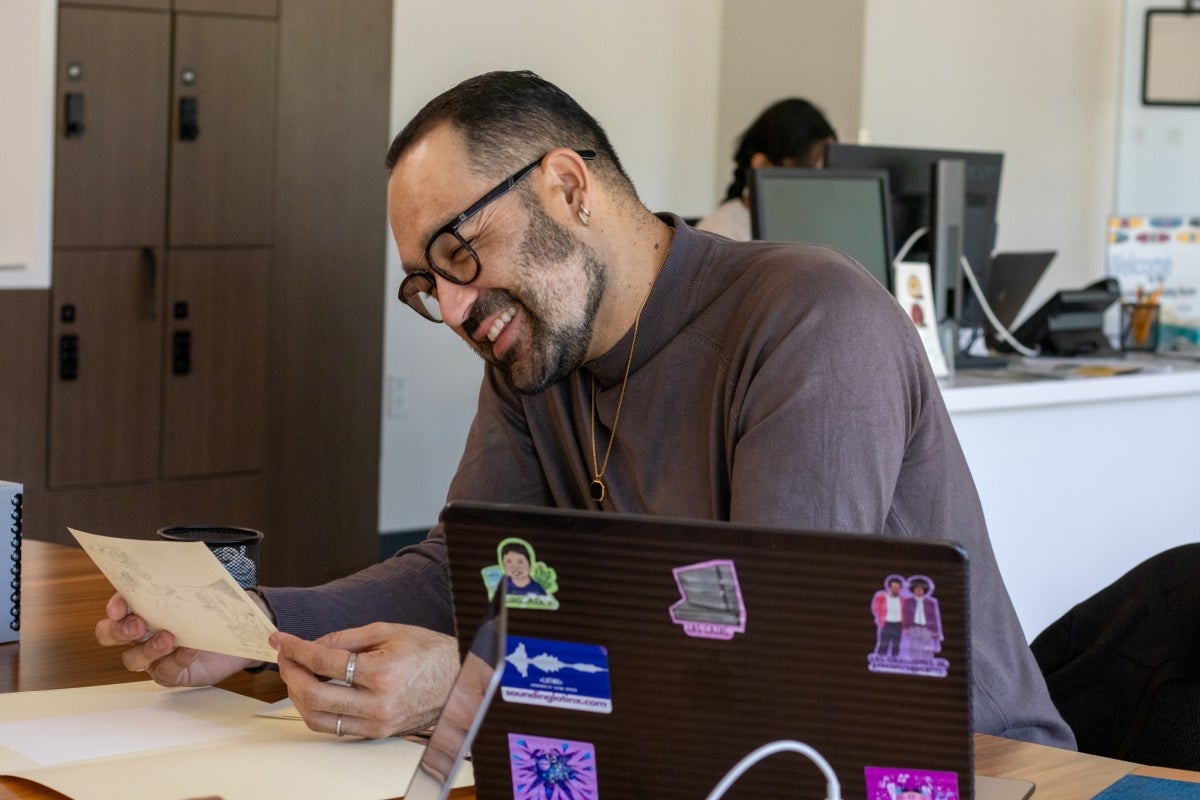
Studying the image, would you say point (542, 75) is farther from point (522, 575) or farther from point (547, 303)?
point (522, 575)

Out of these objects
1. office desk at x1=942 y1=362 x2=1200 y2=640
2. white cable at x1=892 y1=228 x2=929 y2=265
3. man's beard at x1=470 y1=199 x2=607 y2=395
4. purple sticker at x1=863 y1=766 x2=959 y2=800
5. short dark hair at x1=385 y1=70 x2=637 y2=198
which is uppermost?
short dark hair at x1=385 y1=70 x2=637 y2=198

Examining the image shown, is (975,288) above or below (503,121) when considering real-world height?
below

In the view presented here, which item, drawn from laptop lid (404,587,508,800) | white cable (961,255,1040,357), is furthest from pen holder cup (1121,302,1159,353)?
laptop lid (404,587,508,800)

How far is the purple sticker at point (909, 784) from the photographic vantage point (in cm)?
83

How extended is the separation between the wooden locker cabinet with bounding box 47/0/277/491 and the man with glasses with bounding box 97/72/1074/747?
2.76 metres

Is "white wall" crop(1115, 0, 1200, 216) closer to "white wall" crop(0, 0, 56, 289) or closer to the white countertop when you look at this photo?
the white countertop

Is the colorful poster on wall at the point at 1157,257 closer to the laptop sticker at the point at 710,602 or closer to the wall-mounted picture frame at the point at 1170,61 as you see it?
the wall-mounted picture frame at the point at 1170,61

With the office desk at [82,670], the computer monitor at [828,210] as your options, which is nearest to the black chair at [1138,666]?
the office desk at [82,670]

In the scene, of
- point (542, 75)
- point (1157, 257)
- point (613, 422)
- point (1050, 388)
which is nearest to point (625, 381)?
point (613, 422)

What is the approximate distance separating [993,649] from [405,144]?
0.71 metres

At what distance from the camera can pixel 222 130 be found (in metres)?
4.28

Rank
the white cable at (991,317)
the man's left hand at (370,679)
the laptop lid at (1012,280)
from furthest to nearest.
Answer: the laptop lid at (1012,280) < the white cable at (991,317) < the man's left hand at (370,679)

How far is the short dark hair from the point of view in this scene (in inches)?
54.3

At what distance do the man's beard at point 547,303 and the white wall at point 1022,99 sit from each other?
417 cm
